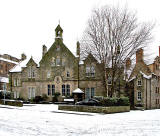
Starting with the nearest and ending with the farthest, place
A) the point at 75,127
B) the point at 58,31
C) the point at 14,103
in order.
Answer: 1. the point at 75,127
2. the point at 14,103
3. the point at 58,31

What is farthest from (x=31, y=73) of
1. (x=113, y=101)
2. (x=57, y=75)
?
(x=113, y=101)

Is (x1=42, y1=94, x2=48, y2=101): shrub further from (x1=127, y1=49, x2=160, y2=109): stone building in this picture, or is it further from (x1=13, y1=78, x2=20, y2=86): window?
(x1=127, y1=49, x2=160, y2=109): stone building

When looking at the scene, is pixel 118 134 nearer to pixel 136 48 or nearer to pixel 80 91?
pixel 136 48

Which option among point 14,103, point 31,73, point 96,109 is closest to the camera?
point 96,109

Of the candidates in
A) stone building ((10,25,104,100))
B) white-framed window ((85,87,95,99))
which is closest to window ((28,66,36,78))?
stone building ((10,25,104,100))

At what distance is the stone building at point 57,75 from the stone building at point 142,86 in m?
6.13

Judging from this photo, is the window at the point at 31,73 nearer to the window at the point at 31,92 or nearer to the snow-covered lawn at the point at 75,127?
the window at the point at 31,92

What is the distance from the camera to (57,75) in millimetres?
47125

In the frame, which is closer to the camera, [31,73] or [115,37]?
[115,37]

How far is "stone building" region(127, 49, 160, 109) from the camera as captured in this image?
44125 mm

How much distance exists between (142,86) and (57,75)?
1654 centimetres

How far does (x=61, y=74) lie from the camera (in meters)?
46.9

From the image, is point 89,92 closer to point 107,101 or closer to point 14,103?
point 14,103

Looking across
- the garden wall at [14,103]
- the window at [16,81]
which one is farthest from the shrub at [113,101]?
the window at [16,81]
